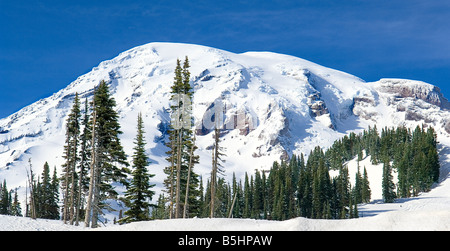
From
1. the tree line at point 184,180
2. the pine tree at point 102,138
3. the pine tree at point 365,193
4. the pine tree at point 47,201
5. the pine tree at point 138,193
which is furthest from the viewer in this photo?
the pine tree at point 365,193

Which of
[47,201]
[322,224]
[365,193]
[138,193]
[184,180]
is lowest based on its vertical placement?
[322,224]

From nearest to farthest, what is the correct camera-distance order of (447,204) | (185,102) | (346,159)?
(185,102) < (447,204) < (346,159)

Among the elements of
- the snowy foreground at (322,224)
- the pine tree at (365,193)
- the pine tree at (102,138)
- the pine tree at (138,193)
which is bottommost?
the snowy foreground at (322,224)

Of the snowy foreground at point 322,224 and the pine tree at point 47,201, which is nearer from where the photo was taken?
the snowy foreground at point 322,224

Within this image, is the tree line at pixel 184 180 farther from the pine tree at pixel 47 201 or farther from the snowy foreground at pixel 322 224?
the snowy foreground at pixel 322 224

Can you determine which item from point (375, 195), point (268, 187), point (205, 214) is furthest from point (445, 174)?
point (205, 214)

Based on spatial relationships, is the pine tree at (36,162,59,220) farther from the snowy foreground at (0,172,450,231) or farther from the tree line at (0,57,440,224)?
the snowy foreground at (0,172,450,231)

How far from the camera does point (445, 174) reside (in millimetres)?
124000

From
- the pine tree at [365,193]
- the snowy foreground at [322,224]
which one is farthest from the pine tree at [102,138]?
the pine tree at [365,193]

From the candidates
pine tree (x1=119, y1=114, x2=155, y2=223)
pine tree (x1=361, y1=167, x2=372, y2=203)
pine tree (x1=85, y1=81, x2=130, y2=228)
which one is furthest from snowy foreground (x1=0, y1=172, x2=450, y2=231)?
pine tree (x1=361, y1=167, x2=372, y2=203)

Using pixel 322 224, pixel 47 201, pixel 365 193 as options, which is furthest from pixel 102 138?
pixel 365 193

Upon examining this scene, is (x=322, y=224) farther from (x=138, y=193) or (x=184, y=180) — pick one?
(x=184, y=180)
